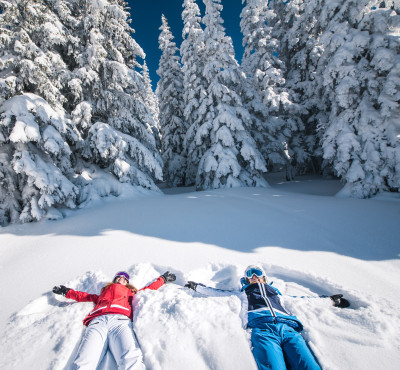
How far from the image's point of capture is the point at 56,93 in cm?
847

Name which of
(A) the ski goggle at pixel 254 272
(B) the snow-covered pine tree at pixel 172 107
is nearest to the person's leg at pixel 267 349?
(A) the ski goggle at pixel 254 272

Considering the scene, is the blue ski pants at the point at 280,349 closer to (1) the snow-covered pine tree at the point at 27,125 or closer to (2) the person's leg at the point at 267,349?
(2) the person's leg at the point at 267,349

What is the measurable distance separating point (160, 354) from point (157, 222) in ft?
15.1

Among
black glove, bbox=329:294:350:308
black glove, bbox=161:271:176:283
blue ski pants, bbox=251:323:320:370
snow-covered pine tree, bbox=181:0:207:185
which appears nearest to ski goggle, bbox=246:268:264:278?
blue ski pants, bbox=251:323:320:370

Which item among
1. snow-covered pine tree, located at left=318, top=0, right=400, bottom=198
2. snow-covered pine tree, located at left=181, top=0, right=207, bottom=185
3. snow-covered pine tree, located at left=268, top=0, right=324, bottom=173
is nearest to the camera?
snow-covered pine tree, located at left=318, top=0, right=400, bottom=198

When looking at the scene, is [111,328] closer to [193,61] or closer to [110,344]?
[110,344]

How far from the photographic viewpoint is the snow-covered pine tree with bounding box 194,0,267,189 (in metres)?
13.0

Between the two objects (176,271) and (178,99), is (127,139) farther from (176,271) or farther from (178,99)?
(178,99)

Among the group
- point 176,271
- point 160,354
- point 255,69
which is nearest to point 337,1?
point 255,69

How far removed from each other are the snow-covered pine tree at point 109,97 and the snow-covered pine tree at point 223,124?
149 inches

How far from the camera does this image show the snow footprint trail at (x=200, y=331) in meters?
2.38

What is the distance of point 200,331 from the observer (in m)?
2.74

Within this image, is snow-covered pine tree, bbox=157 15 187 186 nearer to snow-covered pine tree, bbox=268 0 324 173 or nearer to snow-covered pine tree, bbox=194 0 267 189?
snow-covered pine tree, bbox=194 0 267 189

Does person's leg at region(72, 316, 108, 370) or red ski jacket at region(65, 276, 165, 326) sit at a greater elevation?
red ski jacket at region(65, 276, 165, 326)
